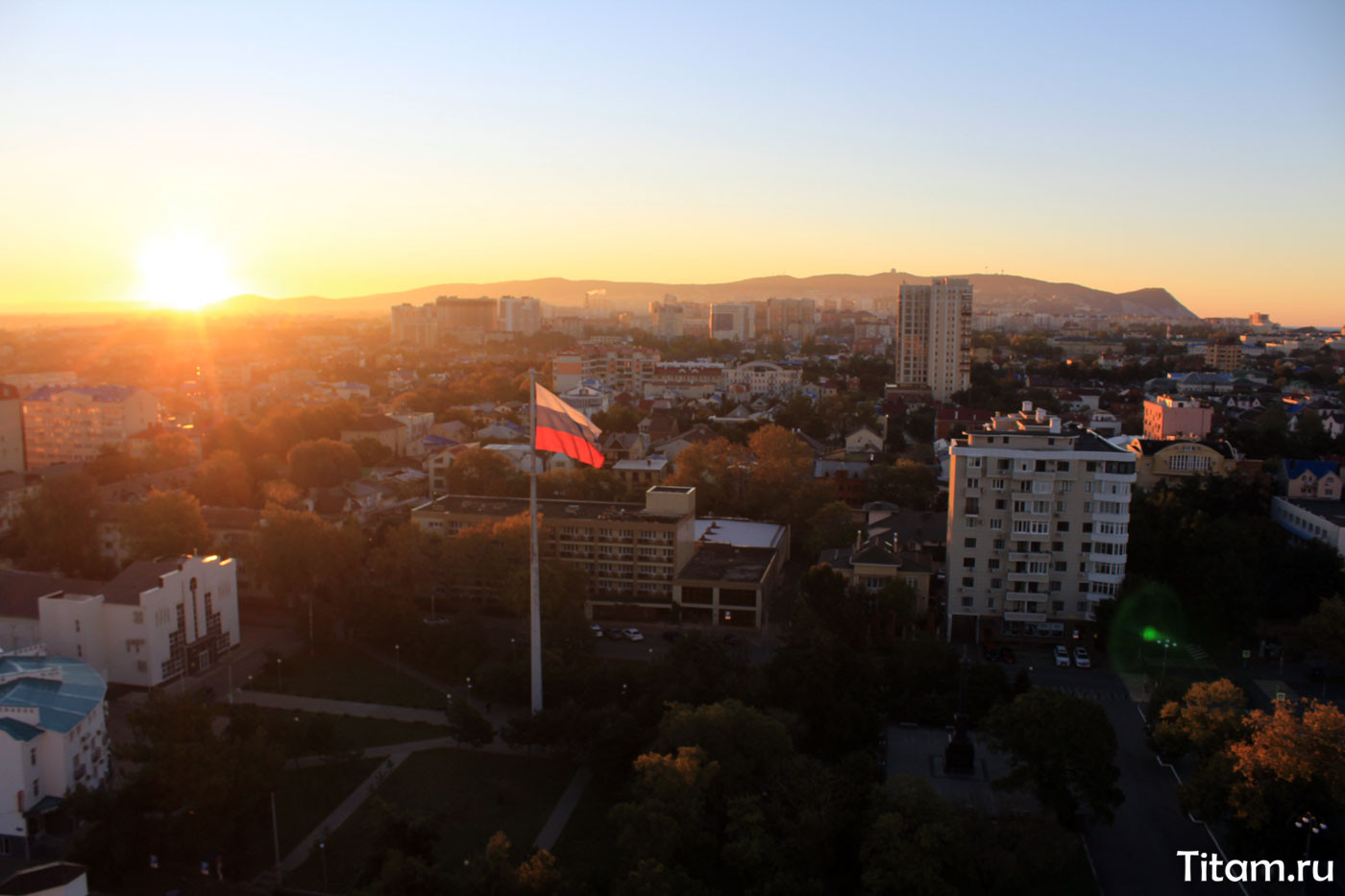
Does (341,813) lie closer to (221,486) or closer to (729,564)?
(729,564)

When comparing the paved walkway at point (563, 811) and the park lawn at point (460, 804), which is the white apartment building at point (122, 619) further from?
the paved walkway at point (563, 811)

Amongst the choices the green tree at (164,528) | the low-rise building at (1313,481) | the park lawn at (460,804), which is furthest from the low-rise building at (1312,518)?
the green tree at (164,528)

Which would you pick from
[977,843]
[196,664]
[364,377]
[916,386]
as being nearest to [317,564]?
[196,664]

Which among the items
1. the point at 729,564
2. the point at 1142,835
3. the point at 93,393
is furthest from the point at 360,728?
the point at 93,393

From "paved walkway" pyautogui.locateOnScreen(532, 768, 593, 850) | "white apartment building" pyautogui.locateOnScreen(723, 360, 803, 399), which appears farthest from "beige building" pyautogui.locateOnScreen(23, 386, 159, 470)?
"white apartment building" pyautogui.locateOnScreen(723, 360, 803, 399)

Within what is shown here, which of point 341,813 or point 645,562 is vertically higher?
point 645,562

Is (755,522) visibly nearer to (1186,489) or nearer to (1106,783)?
(1186,489)
